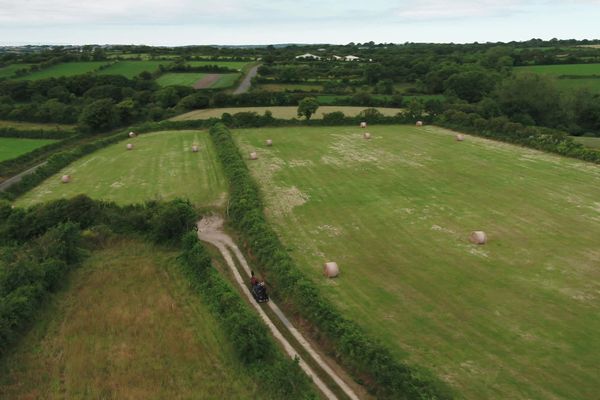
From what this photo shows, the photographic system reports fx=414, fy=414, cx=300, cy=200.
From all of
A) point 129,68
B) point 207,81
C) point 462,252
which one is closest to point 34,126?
point 207,81

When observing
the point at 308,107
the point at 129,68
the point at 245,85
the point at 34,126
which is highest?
the point at 129,68

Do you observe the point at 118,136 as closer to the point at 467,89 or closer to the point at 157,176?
the point at 157,176

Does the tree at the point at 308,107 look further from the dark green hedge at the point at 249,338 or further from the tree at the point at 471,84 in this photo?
the dark green hedge at the point at 249,338

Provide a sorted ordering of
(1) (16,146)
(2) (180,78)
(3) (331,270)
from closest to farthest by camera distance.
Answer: (3) (331,270), (1) (16,146), (2) (180,78)

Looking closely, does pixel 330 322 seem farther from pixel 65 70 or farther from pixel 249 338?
pixel 65 70

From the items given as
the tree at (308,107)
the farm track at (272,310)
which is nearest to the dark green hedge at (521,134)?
the tree at (308,107)

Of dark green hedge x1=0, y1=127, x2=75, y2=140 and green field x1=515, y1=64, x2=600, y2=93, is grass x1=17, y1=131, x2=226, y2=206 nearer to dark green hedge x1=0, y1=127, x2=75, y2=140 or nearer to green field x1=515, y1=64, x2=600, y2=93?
dark green hedge x1=0, y1=127, x2=75, y2=140
